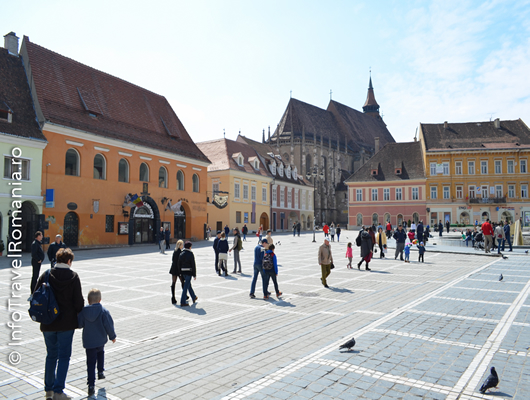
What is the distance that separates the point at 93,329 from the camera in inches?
197

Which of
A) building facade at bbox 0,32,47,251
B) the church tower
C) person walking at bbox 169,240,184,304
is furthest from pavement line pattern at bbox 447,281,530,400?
the church tower

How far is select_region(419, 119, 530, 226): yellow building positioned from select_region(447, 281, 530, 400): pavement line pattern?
50.1 m

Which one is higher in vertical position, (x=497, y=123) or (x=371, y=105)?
(x=371, y=105)

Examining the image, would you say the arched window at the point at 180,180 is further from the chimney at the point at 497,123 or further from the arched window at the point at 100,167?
the chimney at the point at 497,123

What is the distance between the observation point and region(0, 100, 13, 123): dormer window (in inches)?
933

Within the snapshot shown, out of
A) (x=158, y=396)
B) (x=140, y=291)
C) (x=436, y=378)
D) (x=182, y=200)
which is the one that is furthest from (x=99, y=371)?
(x=182, y=200)

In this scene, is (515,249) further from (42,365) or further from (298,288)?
(42,365)

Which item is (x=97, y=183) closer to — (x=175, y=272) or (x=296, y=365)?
(x=175, y=272)

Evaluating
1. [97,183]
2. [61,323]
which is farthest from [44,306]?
[97,183]

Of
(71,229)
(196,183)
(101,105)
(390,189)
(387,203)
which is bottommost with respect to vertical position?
(71,229)

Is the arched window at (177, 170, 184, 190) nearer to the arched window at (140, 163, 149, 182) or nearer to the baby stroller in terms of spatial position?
Result: the arched window at (140, 163, 149, 182)

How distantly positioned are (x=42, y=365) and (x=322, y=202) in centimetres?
7473

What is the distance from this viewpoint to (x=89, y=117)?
2936 centimetres

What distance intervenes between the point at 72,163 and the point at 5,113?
16.1 ft
